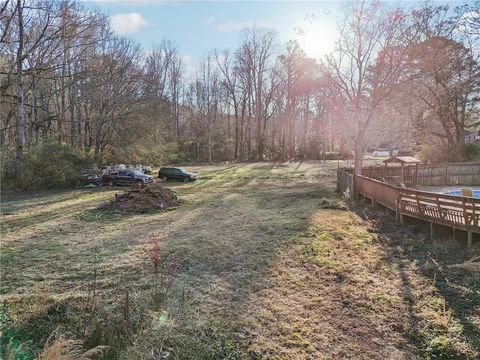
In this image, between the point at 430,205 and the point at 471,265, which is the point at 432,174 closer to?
the point at 430,205

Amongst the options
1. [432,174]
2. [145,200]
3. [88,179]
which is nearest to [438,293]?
[145,200]

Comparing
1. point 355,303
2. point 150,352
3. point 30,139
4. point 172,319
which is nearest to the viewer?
point 150,352

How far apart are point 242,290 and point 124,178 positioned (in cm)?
1915

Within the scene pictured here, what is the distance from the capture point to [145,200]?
15570mm

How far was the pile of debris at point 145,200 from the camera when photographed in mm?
14781

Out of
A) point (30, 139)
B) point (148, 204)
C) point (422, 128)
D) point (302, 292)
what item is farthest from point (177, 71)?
point (302, 292)

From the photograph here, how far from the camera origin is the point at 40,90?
30859 millimetres

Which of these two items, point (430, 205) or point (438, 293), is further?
point (430, 205)

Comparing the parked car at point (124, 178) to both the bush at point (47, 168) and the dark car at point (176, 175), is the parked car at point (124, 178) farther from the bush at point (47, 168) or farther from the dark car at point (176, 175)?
the dark car at point (176, 175)

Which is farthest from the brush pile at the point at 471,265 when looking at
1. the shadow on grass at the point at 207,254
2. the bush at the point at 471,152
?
the bush at the point at 471,152

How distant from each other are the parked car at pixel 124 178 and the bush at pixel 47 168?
75.6 inches

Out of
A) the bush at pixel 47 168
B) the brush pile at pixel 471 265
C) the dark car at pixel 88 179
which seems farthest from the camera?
the dark car at pixel 88 179

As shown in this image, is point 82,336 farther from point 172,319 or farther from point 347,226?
point 347,226

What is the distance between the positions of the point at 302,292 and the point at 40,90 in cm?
3248
